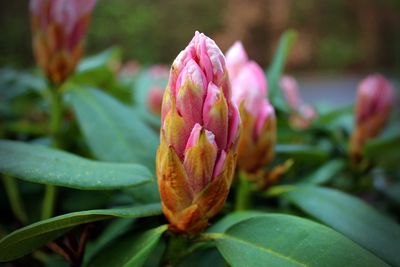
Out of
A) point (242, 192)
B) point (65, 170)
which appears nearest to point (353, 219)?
point (242, 192)

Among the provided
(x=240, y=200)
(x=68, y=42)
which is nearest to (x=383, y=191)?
(x=240, y=200)

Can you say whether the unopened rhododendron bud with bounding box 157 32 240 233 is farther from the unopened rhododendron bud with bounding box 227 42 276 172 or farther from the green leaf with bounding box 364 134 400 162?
the green leaf with bounding box 364 134 400 162

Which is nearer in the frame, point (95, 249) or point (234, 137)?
point (234, 137)

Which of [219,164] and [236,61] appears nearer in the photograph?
[219,164]

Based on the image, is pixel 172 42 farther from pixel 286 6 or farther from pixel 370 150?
pixel 370 150

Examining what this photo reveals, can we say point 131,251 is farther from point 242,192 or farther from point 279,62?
point 279,62

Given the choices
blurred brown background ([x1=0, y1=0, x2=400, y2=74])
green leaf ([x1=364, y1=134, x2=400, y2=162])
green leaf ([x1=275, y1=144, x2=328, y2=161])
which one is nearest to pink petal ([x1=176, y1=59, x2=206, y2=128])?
green leaf ([x1=275, y1=144, x2=328, y2=161])

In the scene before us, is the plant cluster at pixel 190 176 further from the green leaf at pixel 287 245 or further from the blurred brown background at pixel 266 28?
the blurred brown background at pixel 266 28
